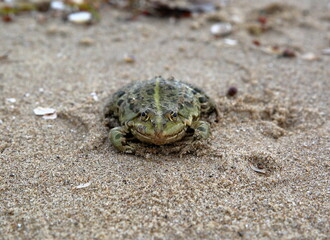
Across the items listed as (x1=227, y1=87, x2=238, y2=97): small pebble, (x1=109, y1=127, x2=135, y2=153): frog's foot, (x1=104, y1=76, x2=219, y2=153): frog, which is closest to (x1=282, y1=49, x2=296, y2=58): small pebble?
(x1=227, y1=87, x2=238, y2=97): small pebble

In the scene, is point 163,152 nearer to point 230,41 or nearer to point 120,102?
point 120,102

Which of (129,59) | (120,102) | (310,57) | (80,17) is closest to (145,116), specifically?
(120,102)

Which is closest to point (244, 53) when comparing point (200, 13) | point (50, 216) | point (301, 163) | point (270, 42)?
point (270, 42)

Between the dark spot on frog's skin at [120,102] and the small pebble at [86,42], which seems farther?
the small pebble at [86,42]

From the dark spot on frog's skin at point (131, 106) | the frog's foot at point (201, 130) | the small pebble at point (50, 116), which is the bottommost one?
the small pebble at point (50, 116)

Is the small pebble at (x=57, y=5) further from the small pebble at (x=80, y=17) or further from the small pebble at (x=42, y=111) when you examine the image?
the small pebble at (x=42, y=111)

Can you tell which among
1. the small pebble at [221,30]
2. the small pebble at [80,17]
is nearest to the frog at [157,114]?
the small pebble at [221,30]
